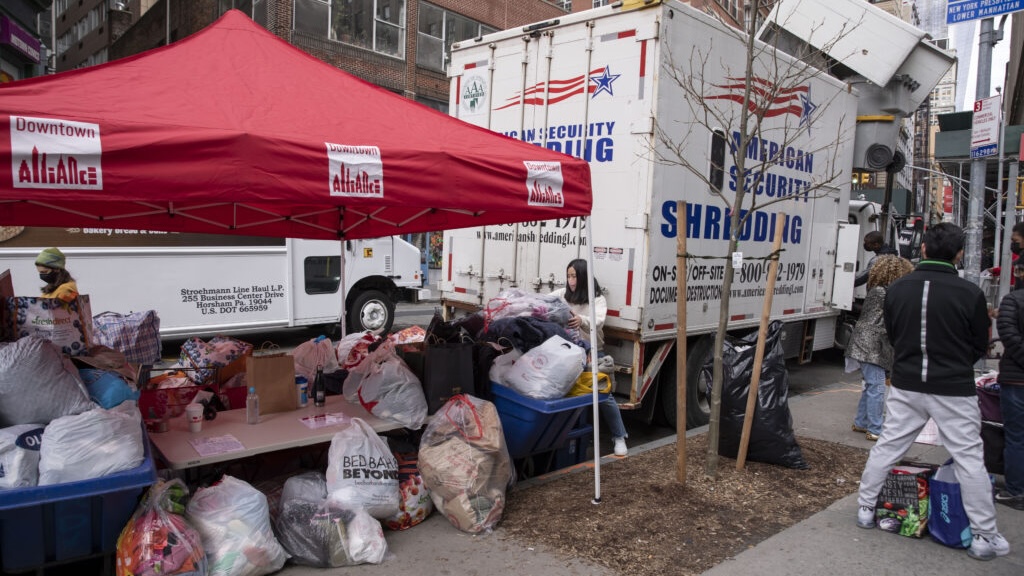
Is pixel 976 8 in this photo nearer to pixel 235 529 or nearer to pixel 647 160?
pixel 647 160

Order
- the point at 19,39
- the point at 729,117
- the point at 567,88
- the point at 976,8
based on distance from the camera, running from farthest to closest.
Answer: the point at 19,39
the point at 976,8
the point at 729,117
the point at 567,88

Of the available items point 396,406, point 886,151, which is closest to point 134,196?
point 396,406

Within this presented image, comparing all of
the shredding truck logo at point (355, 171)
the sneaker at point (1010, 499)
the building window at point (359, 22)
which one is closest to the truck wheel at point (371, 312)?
the shredding truck logo at point (355, 171)

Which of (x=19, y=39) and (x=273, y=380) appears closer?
(x=273, y=380)

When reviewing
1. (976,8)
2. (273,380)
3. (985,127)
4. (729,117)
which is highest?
(976,8)

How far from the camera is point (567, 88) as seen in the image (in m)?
6.23

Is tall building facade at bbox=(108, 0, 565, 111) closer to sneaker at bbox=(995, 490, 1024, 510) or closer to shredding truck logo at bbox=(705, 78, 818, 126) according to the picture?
shredding truck logo at bbox=(705, 78, 818, 126)

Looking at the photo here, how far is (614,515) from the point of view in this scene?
4.21 m

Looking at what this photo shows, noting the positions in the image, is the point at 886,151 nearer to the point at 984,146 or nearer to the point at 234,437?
the point at 984,146

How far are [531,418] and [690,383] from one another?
8.42 ft

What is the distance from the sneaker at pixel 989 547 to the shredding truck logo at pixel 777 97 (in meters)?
3.64

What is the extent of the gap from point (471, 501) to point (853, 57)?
7896 mm

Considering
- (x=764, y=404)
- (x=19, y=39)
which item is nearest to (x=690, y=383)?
(x=764, y=404)

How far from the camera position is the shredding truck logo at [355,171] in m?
3.30
